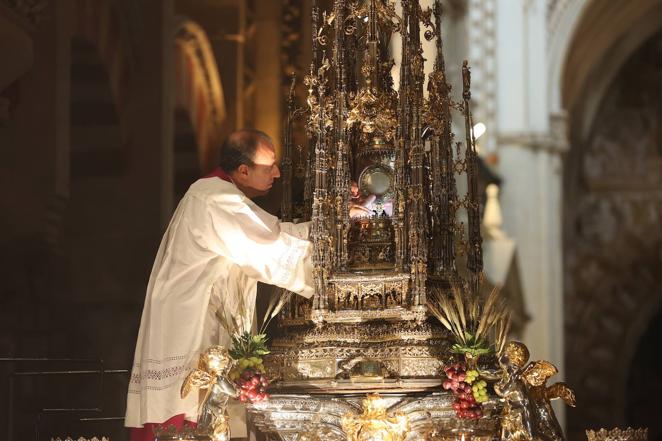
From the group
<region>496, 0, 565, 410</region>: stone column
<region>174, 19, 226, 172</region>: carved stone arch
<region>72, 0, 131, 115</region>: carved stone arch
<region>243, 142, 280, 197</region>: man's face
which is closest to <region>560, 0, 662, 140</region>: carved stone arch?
<region>496, 0, 565, 410</region>: stone column

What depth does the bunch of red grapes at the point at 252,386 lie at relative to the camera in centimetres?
764

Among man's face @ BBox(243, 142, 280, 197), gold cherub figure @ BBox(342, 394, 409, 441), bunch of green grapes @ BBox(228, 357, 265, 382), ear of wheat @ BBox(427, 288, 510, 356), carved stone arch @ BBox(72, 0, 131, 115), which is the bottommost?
gold cherub figure @ BBox(342, 394, 409, 441)

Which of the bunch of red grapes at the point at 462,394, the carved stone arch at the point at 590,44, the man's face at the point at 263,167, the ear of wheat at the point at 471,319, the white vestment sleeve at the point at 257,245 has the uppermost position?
the carved stone arch at the point at 590,44

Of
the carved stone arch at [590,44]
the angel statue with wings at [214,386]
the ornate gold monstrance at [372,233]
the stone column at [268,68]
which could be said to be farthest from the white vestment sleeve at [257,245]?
the carved stone arch at [590,44]

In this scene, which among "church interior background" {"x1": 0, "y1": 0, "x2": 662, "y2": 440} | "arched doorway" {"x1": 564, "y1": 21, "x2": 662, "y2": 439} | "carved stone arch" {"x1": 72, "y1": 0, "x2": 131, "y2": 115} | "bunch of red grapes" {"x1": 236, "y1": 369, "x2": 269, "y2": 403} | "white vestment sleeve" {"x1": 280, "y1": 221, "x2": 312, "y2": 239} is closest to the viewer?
"bunch of red grapes" {"x1": 236, "y1": 369, "x2": 269, "y2": 403}

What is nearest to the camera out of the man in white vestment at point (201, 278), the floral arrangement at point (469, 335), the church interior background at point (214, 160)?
the floral arrangement at point (469, 335)

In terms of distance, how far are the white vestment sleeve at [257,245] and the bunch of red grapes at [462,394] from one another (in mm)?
1077

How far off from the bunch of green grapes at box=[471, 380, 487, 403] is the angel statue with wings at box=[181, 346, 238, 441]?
4.10 feet

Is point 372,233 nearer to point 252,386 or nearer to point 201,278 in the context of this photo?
point 201,278

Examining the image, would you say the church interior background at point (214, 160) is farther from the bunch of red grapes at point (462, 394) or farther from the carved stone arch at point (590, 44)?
the bunch of red grapes at point (462, 394)

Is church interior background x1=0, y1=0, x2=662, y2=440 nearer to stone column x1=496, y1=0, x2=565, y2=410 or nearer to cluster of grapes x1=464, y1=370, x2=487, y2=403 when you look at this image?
stone column x1=496, y1=0, x2=565, y2=410

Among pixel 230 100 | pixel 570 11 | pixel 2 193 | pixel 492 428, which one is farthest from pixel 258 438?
pixel 570 11

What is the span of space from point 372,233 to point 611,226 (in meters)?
20.1

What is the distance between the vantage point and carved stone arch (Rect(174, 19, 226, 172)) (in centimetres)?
1515
